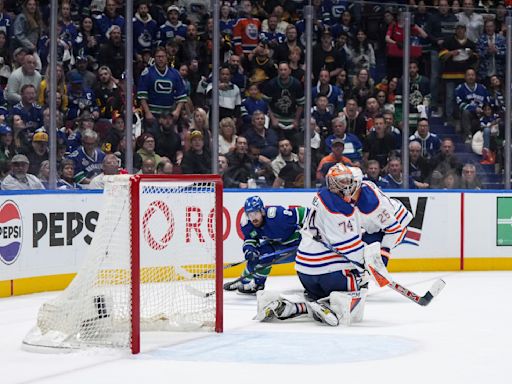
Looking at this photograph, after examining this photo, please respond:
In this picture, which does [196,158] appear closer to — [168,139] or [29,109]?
[168,139]

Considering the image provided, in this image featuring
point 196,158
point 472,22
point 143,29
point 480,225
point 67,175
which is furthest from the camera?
point 472,22

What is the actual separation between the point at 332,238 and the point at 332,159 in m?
3.54

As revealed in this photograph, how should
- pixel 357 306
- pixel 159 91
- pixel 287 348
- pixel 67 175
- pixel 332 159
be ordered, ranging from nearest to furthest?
pixel 287 348 → pixel 357 306 → pixel 67 175 → pixel 159 91 → pixel 332 159

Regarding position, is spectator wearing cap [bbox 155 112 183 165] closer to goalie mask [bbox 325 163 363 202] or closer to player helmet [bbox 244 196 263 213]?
player helmet [bbox 244 196 263 213]

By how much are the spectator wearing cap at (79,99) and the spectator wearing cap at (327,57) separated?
228 cm

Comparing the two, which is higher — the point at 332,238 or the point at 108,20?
the point at 108,20

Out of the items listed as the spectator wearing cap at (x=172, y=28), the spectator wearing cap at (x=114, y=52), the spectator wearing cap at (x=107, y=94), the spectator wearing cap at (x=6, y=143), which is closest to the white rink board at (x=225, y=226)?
the spectator wearing cap at (x=6, y=143)

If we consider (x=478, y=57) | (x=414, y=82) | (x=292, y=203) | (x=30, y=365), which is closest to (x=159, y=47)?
(x=292, y=203)

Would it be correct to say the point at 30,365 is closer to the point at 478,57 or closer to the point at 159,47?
the point at 159,47

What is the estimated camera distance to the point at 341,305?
636 centimetres

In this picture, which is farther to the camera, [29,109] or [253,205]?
[29,109]

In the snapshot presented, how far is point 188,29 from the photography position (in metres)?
9.41

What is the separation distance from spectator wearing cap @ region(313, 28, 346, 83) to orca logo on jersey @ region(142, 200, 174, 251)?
7.34 feet

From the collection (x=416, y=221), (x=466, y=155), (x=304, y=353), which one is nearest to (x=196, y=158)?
(x=416, y=221)
